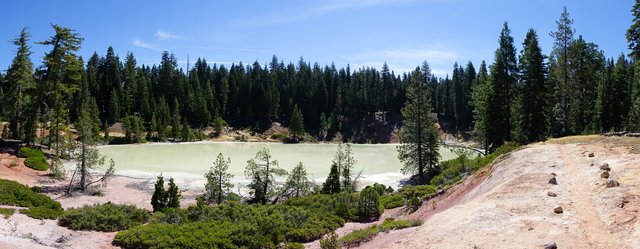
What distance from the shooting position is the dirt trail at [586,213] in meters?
11.1

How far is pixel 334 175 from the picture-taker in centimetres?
3528

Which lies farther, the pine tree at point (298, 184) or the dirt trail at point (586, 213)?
the pine tree at point (298, 184)

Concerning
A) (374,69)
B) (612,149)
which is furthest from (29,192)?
(374,69)

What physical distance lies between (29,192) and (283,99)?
4374 inches

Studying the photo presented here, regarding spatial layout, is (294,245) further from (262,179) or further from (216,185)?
(262,179)

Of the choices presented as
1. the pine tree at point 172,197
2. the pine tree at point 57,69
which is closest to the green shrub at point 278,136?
the pine tree at point 57,69

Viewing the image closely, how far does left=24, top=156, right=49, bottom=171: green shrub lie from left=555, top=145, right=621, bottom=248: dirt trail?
41.4 metres

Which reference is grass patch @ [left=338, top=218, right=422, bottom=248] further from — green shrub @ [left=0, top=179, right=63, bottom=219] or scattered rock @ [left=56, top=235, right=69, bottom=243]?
green shrub @ [left=0, top=179, right=63, bottom=219]

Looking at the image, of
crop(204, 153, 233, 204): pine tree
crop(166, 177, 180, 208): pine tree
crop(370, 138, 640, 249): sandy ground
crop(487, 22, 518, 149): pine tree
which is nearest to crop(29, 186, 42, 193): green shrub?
crop(166, 177, 180, 208): pine tree

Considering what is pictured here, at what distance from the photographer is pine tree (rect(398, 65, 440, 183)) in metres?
42.7

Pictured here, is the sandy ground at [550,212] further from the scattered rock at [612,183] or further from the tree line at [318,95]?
the tree line at [318,95]

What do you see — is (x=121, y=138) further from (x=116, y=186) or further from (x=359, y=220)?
(x=359, y=220)

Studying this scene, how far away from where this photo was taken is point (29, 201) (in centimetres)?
2592

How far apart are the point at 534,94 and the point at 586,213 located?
3560 cm
